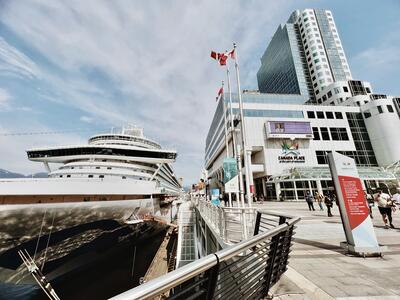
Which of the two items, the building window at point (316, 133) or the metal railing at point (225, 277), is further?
the building window at point (316, 133)

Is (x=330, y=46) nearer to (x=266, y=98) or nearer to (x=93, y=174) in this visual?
(x=266, y=98)

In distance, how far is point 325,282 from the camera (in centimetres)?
348

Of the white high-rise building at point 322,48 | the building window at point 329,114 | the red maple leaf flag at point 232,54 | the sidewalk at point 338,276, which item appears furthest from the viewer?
the white high-rise building at point 322,48

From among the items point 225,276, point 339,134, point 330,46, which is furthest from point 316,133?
point 330,46

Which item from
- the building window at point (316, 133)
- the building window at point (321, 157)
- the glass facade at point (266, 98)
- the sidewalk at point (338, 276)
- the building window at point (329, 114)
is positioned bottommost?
the sidewalk at point (338, 276)

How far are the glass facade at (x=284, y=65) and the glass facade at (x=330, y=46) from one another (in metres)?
8.16

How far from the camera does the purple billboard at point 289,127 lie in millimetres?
35438

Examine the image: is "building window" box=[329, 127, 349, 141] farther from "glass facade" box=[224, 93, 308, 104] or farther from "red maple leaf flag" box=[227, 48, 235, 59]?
"red maple leaf flag" box=[227, 48, 235, 59]

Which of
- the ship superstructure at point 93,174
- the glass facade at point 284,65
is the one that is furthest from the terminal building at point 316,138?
the ship superstructure at point 93,174

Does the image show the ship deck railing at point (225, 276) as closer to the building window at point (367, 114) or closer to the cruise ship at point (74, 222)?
the cruise ship at point (74, 222)

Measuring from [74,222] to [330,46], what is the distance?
88.3m

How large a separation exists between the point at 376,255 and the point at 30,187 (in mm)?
14895

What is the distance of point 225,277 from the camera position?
1.89m

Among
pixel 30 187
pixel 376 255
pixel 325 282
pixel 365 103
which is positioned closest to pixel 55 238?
pixel 30 187
